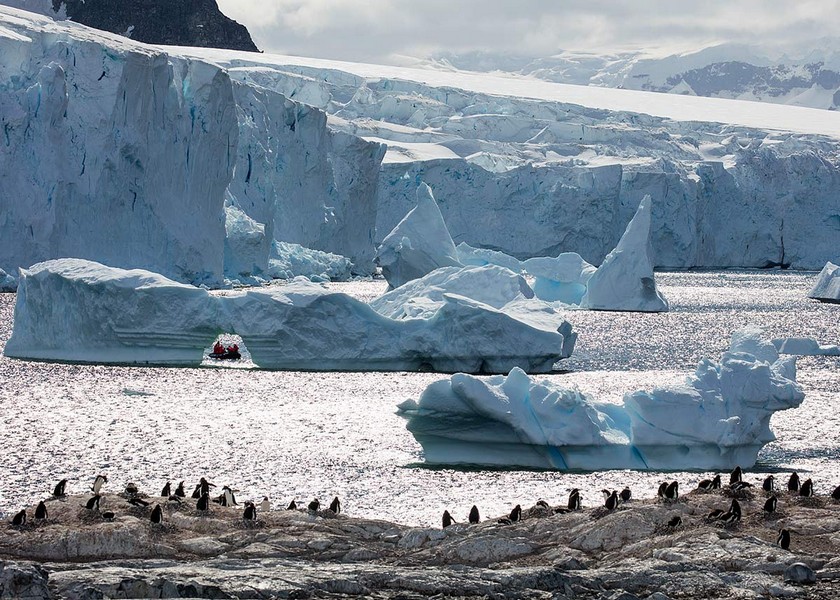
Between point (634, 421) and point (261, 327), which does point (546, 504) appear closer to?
point (634, 421)

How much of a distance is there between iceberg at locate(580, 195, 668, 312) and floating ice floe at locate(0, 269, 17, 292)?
43.2 feet

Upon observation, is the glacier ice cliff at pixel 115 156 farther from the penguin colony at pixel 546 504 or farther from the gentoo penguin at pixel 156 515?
the gentoo penguin at pixel 156 515

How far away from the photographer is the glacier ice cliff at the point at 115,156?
2497 cm

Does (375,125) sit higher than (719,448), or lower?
higher

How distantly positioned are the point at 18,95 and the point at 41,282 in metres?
8.49

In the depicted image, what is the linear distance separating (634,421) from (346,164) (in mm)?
25053

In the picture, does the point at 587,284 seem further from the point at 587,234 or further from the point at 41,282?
the point at 41,282

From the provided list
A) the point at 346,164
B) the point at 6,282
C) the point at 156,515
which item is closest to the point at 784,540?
the point at 156,515

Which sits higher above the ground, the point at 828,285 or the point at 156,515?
the point at 828,285

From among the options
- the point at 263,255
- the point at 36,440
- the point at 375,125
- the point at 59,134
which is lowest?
the point at 36,440

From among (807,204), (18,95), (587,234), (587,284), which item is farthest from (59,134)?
(807,204)

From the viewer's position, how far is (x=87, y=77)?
84.6ft

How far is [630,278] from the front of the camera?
1150 inches

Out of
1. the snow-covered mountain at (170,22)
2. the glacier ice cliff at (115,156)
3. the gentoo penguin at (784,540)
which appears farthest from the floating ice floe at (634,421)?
the snow-covered mountain at (170,22)
